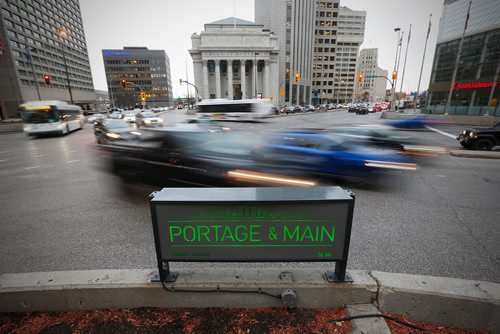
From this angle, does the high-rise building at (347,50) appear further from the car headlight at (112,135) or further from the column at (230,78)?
the car headlight at (112,135)

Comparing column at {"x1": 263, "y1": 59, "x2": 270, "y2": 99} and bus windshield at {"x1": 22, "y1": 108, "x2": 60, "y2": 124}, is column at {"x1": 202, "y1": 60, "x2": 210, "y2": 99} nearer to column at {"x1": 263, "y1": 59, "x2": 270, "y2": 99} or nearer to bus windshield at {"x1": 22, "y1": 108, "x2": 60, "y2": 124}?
column at {"x1": 263, "y1": 59, "x2": 270, "y2": 99}

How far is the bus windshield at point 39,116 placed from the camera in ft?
58.5

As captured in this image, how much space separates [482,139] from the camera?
11086 mm

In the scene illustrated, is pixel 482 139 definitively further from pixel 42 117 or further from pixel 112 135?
pixel 42 117

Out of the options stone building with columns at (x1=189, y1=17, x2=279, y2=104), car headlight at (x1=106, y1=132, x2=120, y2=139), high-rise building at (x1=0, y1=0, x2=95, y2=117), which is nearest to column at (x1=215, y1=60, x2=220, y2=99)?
stone building with columns at (x1=189, y1=17, x2=279, y2=104)

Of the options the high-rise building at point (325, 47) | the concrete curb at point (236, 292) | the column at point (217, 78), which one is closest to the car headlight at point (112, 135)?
the concrete curb at point (236, 292)

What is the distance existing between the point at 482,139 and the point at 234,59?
73644 mm

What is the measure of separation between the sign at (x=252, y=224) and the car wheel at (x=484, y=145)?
13.4 metres

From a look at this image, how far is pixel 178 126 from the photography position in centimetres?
680

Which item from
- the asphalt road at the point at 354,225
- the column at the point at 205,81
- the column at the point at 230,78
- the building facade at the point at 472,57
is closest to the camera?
the asphalt road at the point at 354,225

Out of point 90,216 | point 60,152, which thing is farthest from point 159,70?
point 90,216

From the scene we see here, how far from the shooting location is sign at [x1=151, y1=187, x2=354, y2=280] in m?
2.13

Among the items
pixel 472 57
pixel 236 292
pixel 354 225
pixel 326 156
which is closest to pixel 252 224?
pixel 236 292

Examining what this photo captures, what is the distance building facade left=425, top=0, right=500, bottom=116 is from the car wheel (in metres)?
21.1
